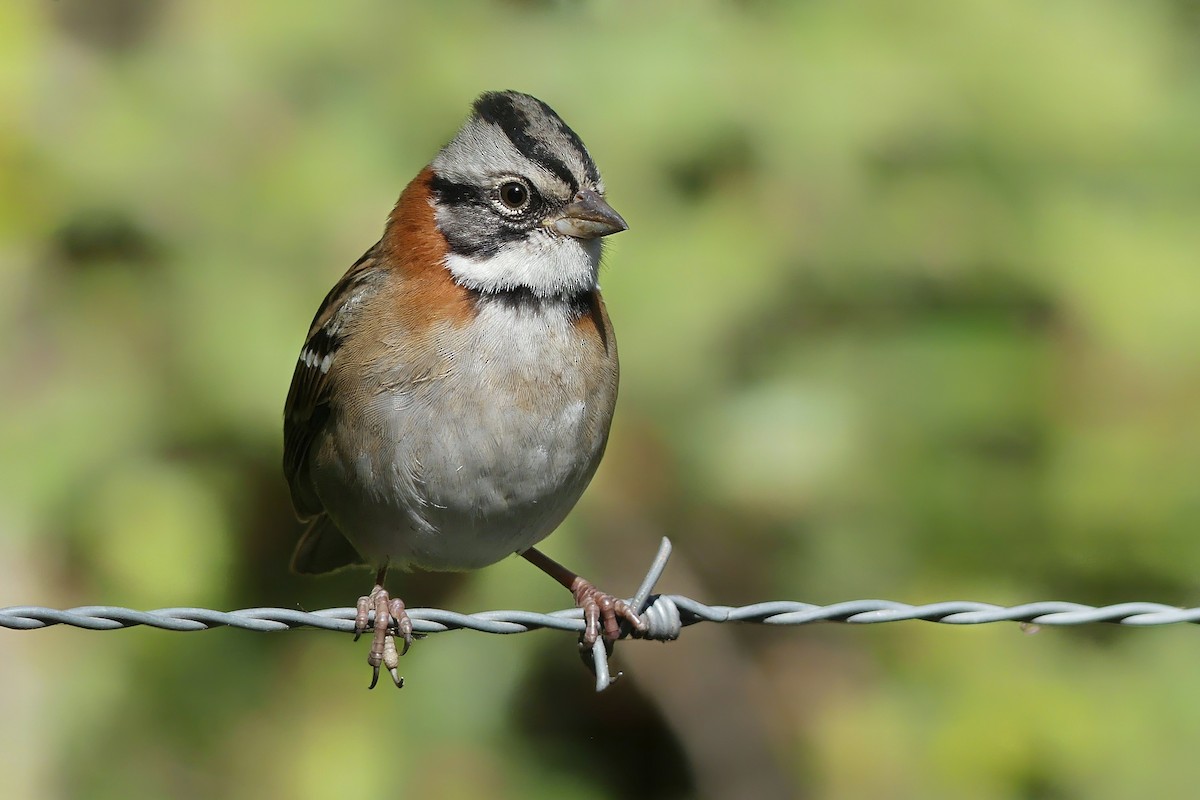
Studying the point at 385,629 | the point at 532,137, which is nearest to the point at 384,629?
the point at 385,629

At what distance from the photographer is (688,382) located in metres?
4.75

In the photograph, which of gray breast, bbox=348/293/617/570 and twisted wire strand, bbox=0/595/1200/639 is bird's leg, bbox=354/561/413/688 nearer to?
gray breast, bbox=348/293/617/570

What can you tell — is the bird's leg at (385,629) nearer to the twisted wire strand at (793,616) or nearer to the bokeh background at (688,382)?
the twisted wire strand at (793,616)

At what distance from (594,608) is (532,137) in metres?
1.36

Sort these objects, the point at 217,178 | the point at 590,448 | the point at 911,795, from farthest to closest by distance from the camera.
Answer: the point at 217,178 < the point at 911,795 < the point at 590,448

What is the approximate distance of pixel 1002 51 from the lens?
4.96 m

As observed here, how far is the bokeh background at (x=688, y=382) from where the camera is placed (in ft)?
14.9

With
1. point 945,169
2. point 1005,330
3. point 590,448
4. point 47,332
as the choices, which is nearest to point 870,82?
point 945,169

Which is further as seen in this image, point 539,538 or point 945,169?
point 945,169

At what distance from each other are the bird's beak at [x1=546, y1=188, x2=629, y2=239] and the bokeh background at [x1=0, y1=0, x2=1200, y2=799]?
3.39 ft

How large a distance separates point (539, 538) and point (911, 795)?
5.41ft

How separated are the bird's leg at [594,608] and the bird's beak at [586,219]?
3.41 ft

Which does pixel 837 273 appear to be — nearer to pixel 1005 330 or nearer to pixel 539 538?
pixel 1005 330

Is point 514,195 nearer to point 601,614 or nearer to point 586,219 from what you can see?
point 586,219
